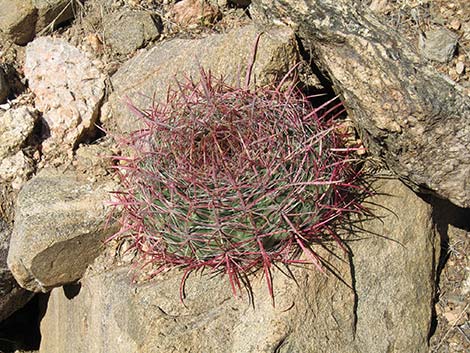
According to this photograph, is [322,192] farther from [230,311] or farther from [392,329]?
[392,329]

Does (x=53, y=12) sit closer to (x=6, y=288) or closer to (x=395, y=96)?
(x=6, y=288)

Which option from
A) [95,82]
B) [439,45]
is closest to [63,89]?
[95,82]

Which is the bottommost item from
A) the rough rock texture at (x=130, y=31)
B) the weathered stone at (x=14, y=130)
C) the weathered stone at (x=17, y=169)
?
the weathered stone at (x=17, y=169)

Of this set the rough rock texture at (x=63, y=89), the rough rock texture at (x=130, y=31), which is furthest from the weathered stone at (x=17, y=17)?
the rough rock texture at (x=130, y=31)

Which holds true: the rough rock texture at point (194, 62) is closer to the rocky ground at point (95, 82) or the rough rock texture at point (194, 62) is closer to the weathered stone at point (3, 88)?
the rocky ground at point (95, 82)

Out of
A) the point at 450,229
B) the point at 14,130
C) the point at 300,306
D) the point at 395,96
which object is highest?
the point at 14,130

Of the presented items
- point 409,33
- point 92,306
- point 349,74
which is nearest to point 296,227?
point 349,74

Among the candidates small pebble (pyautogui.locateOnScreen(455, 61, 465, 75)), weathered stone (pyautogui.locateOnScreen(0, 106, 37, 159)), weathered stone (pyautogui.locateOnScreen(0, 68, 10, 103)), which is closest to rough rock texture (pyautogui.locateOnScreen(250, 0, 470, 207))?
small pebble (pyautogui.locateOnScreen(455, 61, 465, 75))

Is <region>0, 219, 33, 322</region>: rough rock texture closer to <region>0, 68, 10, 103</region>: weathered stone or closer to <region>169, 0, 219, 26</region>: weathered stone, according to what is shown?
<region>0, 68, 10, 103</region>: weathered stone
